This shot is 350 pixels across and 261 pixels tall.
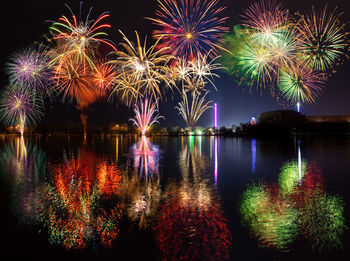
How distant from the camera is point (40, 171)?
13.8 meters

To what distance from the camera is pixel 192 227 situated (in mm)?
6141

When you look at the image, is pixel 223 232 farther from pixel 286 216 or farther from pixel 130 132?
pixel 130 132

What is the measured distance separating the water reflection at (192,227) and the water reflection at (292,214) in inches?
27.1

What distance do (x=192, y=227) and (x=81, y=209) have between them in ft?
9.79

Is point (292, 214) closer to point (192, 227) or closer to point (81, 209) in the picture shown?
Result: point (192, 227)

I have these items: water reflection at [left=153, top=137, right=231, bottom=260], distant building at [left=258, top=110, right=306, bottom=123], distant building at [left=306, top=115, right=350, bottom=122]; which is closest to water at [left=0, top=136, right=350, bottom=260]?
water reflection at [left=153, top=137, right=231, bottom=260]

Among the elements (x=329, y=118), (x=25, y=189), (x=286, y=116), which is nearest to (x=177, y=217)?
(x=25, y=189)

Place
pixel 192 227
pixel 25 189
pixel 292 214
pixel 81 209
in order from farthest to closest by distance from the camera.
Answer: pixel 25 189, pixel 81 209, pixel 292 214, pixel 192 227

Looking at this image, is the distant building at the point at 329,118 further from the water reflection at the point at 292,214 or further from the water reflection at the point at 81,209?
the water reflection at the point at 81,209

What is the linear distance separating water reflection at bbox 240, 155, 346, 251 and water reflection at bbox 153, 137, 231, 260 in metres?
0.69

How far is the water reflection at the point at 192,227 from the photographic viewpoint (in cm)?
503

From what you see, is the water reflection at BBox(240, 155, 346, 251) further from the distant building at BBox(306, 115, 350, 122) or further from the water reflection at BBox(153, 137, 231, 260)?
the distant building at BBox(306, 115, 350, 122)

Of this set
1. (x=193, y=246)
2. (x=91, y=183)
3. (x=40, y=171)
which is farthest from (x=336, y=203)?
(x=40, y=171)

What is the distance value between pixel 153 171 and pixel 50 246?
8.61m
